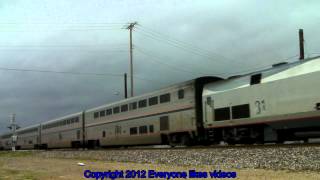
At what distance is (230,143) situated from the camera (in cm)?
2386

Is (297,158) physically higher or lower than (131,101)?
lower

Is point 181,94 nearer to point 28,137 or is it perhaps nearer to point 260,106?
point 260,106

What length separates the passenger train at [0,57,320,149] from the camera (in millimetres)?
19359

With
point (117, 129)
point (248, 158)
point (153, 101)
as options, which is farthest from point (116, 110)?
point (248, 158)

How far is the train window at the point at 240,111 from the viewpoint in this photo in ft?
72.9

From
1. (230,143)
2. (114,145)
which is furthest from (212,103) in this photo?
(114,145)

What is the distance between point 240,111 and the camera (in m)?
22.6

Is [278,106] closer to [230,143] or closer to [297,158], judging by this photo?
[230,143]

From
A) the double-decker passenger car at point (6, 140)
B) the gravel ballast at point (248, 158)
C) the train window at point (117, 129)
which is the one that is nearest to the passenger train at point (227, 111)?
the train window at point (117, 129)

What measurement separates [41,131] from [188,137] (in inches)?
1552

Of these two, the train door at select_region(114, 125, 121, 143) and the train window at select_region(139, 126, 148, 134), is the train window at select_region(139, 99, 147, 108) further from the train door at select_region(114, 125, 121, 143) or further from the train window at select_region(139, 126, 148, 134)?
the train door at select_region(114, 125, 121, 143)

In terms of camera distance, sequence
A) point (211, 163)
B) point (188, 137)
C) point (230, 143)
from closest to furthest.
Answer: point (211, 163)
point (230, 143)
point (188, 137)

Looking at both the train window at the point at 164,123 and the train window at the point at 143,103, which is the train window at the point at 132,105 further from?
the train window at the point at 164,123

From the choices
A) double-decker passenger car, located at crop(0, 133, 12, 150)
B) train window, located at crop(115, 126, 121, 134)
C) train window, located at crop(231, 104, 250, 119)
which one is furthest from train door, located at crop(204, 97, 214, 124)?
double-decker passenger car, located at crop(0, 133, 12, 150)
